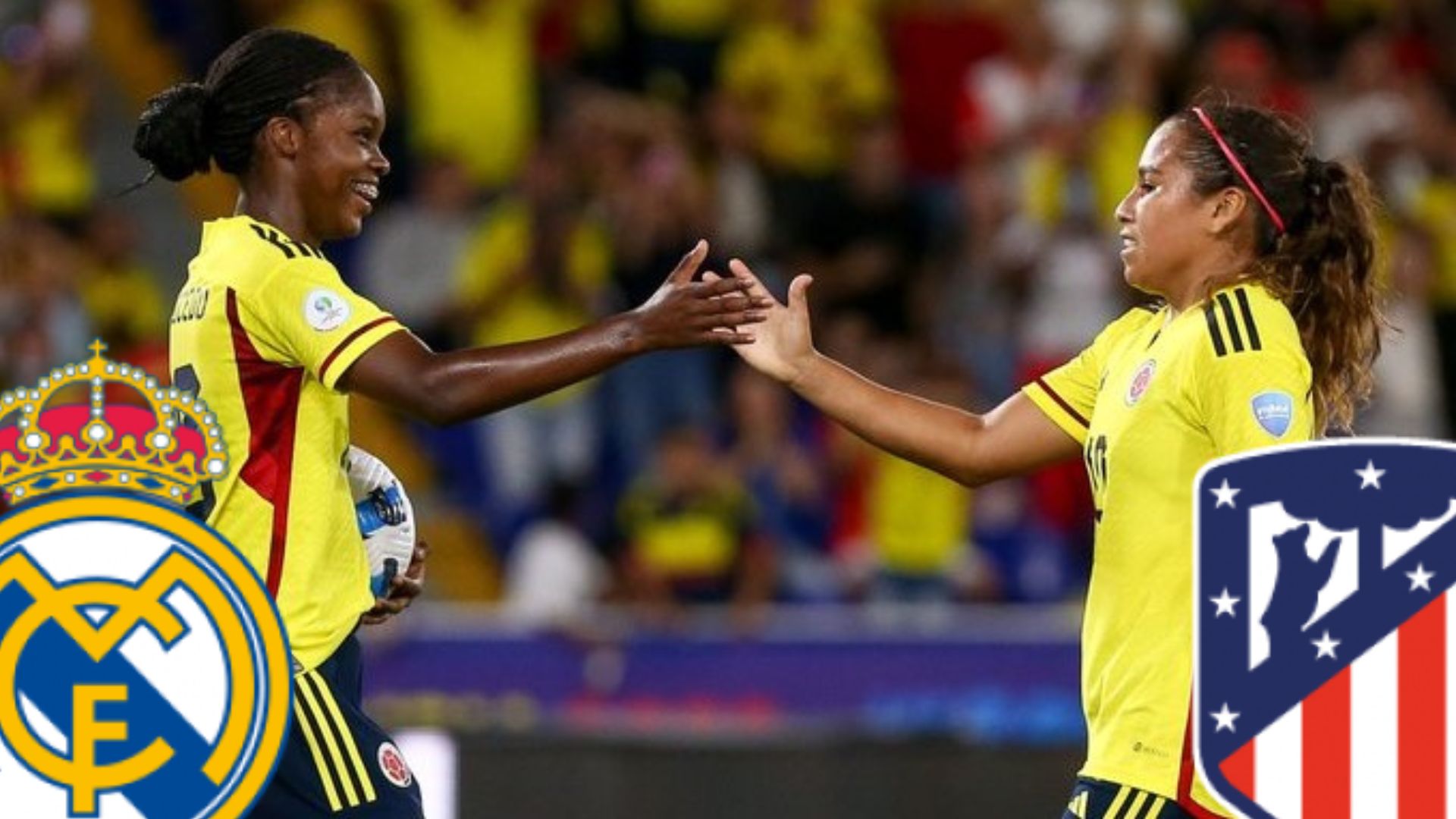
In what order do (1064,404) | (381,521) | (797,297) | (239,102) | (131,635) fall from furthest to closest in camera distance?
(797,297), (1064,404), (381,521), (239,102), (131,635)

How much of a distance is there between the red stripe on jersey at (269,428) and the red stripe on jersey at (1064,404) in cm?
146

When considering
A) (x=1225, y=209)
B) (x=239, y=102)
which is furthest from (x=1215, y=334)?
(x=239, y=102)

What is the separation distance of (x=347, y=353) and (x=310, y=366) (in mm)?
78

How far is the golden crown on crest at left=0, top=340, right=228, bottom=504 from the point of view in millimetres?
4953

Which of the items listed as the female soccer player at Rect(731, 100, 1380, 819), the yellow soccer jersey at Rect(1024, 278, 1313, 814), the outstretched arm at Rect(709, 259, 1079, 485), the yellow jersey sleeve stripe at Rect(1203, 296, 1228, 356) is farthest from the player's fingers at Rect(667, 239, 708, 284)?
the yellow jersey sleeve stripe at Rect(1203, 296, 1228, 356)

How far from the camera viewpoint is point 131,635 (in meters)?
5.02

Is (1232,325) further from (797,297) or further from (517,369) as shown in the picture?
(517,369)

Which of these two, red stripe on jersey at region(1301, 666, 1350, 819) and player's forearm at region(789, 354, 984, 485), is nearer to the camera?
red stripe on jersey at region(1301, 666, 1350, 819)

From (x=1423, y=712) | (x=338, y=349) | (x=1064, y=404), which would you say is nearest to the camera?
(x=1423, y=712)

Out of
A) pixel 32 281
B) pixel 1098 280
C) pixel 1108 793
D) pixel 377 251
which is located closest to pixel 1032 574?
pixel 1098 280

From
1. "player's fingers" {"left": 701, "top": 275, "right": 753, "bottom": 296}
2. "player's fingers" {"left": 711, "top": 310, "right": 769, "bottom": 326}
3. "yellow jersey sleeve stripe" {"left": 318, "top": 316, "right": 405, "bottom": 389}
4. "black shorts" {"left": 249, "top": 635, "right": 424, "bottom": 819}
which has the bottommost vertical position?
"black shorts" {"left": 249, "top": 635, "right": 424, "bottom": 819}

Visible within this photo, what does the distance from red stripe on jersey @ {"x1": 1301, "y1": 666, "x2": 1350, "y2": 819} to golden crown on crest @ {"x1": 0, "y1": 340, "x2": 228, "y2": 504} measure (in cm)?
185

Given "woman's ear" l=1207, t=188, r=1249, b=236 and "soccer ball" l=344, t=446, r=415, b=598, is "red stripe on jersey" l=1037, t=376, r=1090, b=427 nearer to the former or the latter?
"woman's ear" l=1207, t=188, r=1249, b=236

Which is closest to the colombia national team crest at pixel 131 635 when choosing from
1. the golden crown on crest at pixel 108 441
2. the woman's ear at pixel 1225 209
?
the golden crown on crest at pixel 108 441
